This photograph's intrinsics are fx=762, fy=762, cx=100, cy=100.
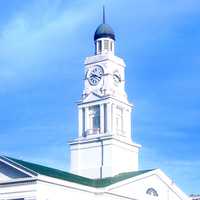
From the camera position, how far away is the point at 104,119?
84812 millimetres

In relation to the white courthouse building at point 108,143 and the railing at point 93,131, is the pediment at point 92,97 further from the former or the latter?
the railing at point 93,131

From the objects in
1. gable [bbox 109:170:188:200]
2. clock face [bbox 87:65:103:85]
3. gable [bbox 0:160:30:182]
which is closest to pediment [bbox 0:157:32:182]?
gable [bbox 0:160:30:182]

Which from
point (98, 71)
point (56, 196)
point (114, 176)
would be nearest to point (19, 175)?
point (56, 196)

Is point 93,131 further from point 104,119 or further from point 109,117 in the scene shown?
point 109,117

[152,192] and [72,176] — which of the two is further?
[152,192]

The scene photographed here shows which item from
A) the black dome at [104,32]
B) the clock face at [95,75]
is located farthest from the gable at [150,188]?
the black dome at [104,32]

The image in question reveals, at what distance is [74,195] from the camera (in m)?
71.4

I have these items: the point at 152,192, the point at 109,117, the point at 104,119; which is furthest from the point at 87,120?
the point at 152,192

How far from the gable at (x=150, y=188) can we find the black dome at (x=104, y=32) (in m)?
17.0

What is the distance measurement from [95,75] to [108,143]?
852 cm

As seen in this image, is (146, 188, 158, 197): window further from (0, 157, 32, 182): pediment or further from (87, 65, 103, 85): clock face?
(0, 157, 32, 182): pediment

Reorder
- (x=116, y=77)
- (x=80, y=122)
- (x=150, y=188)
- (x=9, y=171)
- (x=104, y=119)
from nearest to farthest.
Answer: (x=9, y=171), (x=150, y=188), (x=104, y=119), (x=80, y=122), (x=116, y=77)

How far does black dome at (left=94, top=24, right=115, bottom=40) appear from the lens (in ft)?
287

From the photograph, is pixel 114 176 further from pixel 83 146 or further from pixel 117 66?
pixel 117 66
